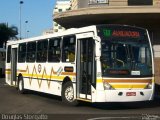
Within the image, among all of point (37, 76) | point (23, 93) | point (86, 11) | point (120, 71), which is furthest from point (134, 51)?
point (86, 11)

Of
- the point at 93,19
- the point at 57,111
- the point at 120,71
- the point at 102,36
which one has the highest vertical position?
the point at 93,19

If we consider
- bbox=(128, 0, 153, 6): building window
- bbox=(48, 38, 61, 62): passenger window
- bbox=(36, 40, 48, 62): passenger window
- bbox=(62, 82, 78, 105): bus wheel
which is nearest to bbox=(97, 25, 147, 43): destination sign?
bbox=(62, 82, 78, 105): bus wheel

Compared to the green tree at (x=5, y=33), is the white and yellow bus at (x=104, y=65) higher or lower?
lower

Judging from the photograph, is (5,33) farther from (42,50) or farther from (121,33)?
(121,33)

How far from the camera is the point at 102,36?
603 inches

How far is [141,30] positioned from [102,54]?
2017 mm

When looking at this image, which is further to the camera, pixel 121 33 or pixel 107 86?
pixel 121 33

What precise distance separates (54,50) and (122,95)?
179 inches

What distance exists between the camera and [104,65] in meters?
15.1

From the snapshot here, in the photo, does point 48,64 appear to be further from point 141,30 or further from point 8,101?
point 141,30

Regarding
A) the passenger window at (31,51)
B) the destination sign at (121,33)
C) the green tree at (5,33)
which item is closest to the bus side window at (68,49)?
the destination sign at (121,33)

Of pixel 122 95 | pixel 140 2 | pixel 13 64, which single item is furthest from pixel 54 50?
pixel 140 2

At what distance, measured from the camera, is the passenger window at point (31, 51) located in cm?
2119

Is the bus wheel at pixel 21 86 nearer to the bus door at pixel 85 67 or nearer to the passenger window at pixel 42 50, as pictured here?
the passenger window at pixel 42 50
